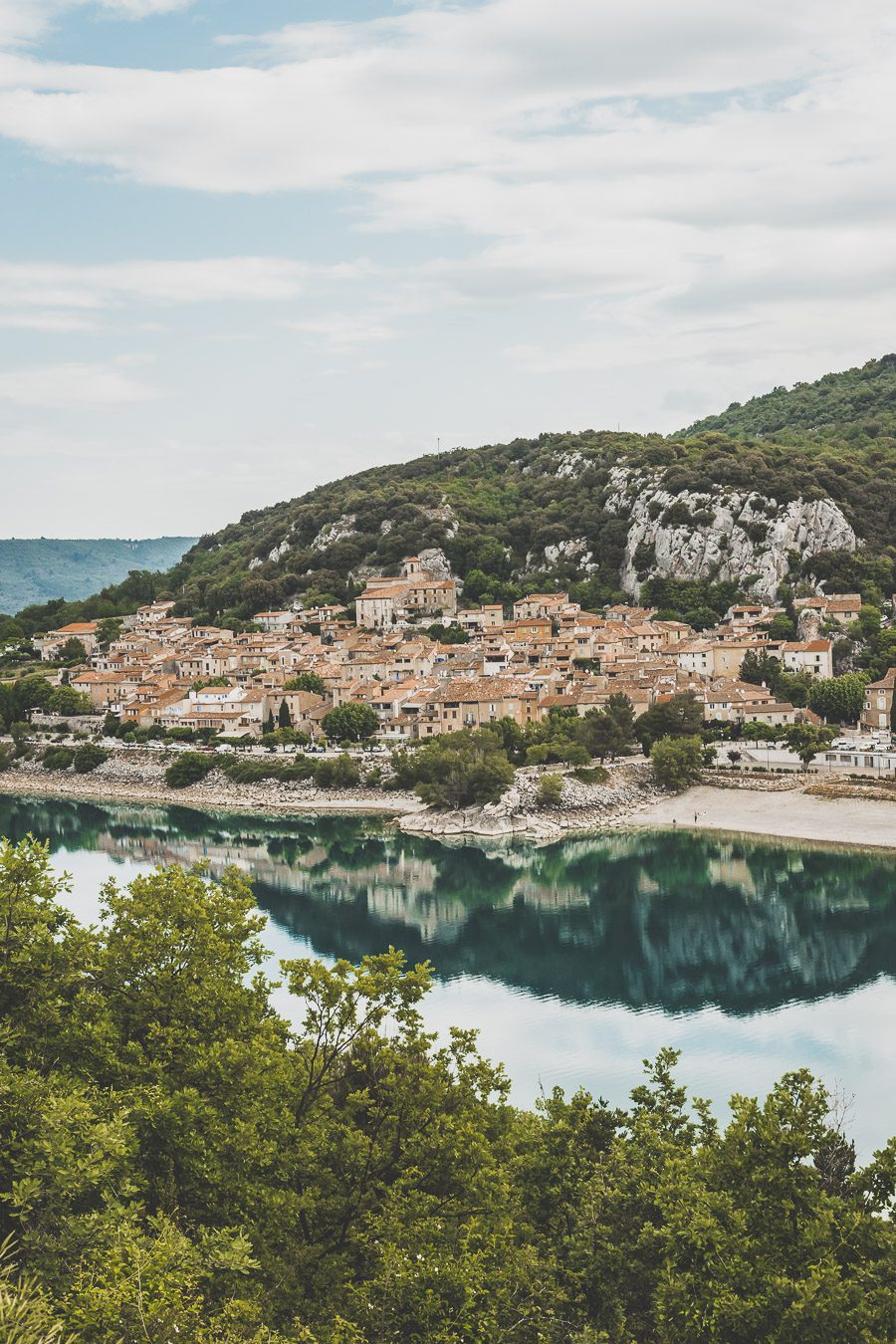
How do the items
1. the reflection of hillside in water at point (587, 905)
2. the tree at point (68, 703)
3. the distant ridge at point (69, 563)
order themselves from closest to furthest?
the reflection of hillside in water at point (587, 905) < the tree at point (68, 703) < the distant ridge at point (69, 563)

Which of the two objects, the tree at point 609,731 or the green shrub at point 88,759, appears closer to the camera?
the tree at point 609,731

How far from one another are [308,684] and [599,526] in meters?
22.8

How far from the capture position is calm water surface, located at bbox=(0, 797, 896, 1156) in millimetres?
16031

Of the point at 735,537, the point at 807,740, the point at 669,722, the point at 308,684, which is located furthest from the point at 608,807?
the point at 735,537

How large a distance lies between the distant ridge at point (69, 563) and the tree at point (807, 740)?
324ft

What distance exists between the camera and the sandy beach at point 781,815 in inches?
1097

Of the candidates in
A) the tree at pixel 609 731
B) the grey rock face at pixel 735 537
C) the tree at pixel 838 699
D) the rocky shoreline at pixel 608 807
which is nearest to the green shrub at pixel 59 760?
the rocky shoreline at pixel 608 807

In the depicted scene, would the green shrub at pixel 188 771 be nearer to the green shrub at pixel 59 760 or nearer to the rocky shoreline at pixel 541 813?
the green shrub at pixel 59 760

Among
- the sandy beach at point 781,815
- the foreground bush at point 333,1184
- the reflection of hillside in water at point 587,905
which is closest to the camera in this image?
the foreground bush at point 333,1184

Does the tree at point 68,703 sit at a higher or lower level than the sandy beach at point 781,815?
higher

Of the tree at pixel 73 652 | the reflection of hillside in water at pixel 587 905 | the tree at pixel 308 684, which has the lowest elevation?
the reflection of hillside in water at pixel 587 905

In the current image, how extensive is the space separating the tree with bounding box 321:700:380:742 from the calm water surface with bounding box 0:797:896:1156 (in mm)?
5565

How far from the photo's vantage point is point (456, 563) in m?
60.4

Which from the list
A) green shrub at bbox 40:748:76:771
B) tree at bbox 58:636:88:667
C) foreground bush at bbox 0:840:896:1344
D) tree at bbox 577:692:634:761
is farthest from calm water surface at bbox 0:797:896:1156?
tree at bbox 58:636:88:667
